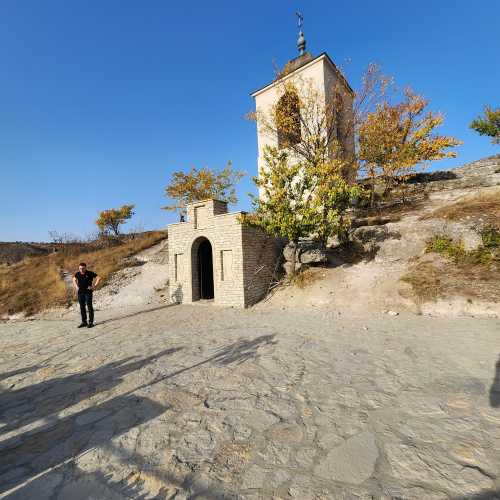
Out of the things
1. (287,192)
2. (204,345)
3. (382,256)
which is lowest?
(204,345)

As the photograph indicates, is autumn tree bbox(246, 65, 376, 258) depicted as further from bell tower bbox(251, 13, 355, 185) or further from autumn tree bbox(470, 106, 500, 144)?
autumn tree bbox(470, 106, 500, 144)

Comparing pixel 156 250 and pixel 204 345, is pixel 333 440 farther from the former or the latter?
pixel 156 250

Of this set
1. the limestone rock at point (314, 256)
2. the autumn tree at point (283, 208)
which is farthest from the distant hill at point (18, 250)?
the limestone rock at point (314, 256)

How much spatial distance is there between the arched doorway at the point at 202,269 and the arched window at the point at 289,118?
333 inches

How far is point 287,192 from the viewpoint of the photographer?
10.5 m

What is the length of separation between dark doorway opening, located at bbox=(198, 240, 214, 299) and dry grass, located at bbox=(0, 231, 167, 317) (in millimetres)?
7595

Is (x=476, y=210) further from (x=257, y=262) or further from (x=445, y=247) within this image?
(x=257, y=262)

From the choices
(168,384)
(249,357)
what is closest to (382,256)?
(249,357)

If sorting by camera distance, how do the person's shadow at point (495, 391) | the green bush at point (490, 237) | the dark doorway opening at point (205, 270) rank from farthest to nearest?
the dark doorway opening at point (205, 270) < the green bush at point (490, 237) < the person's shadow at point (495, 391)

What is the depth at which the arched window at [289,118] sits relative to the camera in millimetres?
15859

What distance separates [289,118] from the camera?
1564 cm

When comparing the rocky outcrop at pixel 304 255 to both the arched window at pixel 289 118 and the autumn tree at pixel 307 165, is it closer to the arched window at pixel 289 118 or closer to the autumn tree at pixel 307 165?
the autumn tree at pixel 307 165

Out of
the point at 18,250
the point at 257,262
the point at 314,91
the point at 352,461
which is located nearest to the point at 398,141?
the point at 314,91

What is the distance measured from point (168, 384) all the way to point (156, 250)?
700 inches
